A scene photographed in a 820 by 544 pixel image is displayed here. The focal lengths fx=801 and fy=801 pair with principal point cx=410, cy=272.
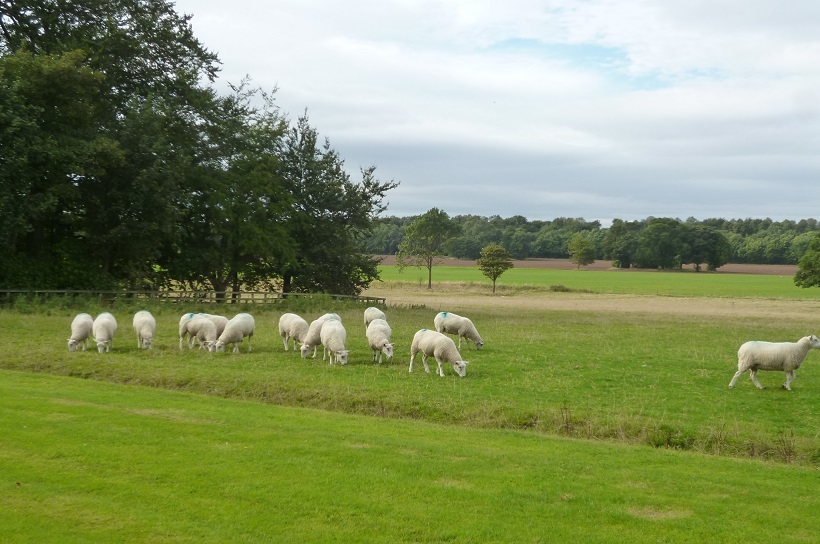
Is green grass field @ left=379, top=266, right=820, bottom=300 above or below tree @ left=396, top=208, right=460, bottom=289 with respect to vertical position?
below

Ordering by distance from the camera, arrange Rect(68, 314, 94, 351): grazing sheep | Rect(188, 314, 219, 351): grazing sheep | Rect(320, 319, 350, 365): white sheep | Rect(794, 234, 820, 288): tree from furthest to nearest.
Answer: Rect(794, 234, 820, 288): tree → Rect(188, 314, 219, 351): grazing sheep → Rect(68, 314, 94, 351): grazing sheep → Rect(320, 319, 350, 365): white sheep

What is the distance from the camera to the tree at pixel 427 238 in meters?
101

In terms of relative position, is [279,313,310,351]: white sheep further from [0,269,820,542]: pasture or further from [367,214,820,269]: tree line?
[367,214,820,269]: tree line

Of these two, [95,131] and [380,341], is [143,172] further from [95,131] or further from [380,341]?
[380,341]

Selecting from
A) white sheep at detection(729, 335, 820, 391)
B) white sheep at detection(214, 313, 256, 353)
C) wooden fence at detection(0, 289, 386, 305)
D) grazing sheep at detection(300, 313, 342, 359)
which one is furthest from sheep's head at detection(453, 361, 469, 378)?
wooden fence at detection(0, 289, 386, 305)

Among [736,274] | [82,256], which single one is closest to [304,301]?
[82,256]

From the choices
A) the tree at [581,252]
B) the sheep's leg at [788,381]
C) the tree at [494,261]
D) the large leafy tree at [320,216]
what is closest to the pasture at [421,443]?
the sheep's leg at [788,381]

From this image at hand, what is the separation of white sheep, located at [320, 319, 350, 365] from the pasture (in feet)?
1.73

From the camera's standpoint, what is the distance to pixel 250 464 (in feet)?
35.1

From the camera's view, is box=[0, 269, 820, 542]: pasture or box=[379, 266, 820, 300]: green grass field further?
box=[379, 266, 820, 300]: green grass field

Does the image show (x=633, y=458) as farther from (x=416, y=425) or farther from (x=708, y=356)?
(x=708, y=356)

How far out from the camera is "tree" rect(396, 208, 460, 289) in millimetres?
100625

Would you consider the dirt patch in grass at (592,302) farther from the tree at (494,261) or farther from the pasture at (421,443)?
the pasture at (421,443)

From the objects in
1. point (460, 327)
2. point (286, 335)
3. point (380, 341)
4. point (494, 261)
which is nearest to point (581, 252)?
point (494, 261)
